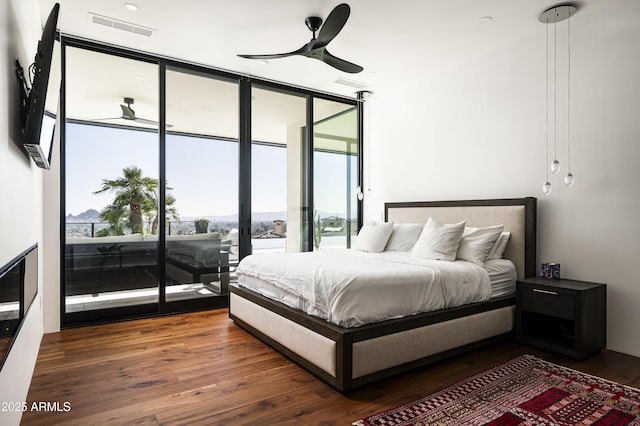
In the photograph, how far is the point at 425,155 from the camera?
4.95 metres

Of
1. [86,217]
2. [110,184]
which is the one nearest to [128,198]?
[110,184]

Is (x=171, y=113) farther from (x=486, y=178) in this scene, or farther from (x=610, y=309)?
(x=610, y=309)

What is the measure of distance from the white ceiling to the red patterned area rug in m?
2.92

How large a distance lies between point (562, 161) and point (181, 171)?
397 cm

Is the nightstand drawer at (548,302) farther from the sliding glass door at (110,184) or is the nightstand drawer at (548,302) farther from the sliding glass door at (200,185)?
the sliding glass door at (110,184)

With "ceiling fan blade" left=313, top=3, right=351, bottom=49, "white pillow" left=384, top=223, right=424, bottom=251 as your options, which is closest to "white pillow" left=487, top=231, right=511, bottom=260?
"white pillow" left=384, top=223, right=424, bottom=251

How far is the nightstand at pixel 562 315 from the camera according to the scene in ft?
9.86

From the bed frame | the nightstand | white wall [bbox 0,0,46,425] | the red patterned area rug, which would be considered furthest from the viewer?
the nightstand

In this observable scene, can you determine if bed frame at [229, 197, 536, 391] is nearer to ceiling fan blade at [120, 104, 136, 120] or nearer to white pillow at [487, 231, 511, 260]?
white pillow at [487, 231, 511, 260]

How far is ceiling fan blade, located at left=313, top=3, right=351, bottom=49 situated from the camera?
2.76 m

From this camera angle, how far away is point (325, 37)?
3119 millimetres

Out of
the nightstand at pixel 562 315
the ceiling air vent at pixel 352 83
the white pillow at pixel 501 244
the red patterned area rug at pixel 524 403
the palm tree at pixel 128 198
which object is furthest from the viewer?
the ceiling air vent at pixel 352 83

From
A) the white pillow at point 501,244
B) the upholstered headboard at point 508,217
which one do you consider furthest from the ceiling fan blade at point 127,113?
the white pillow at point 501,244

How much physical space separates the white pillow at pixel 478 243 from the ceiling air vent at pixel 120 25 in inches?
144
